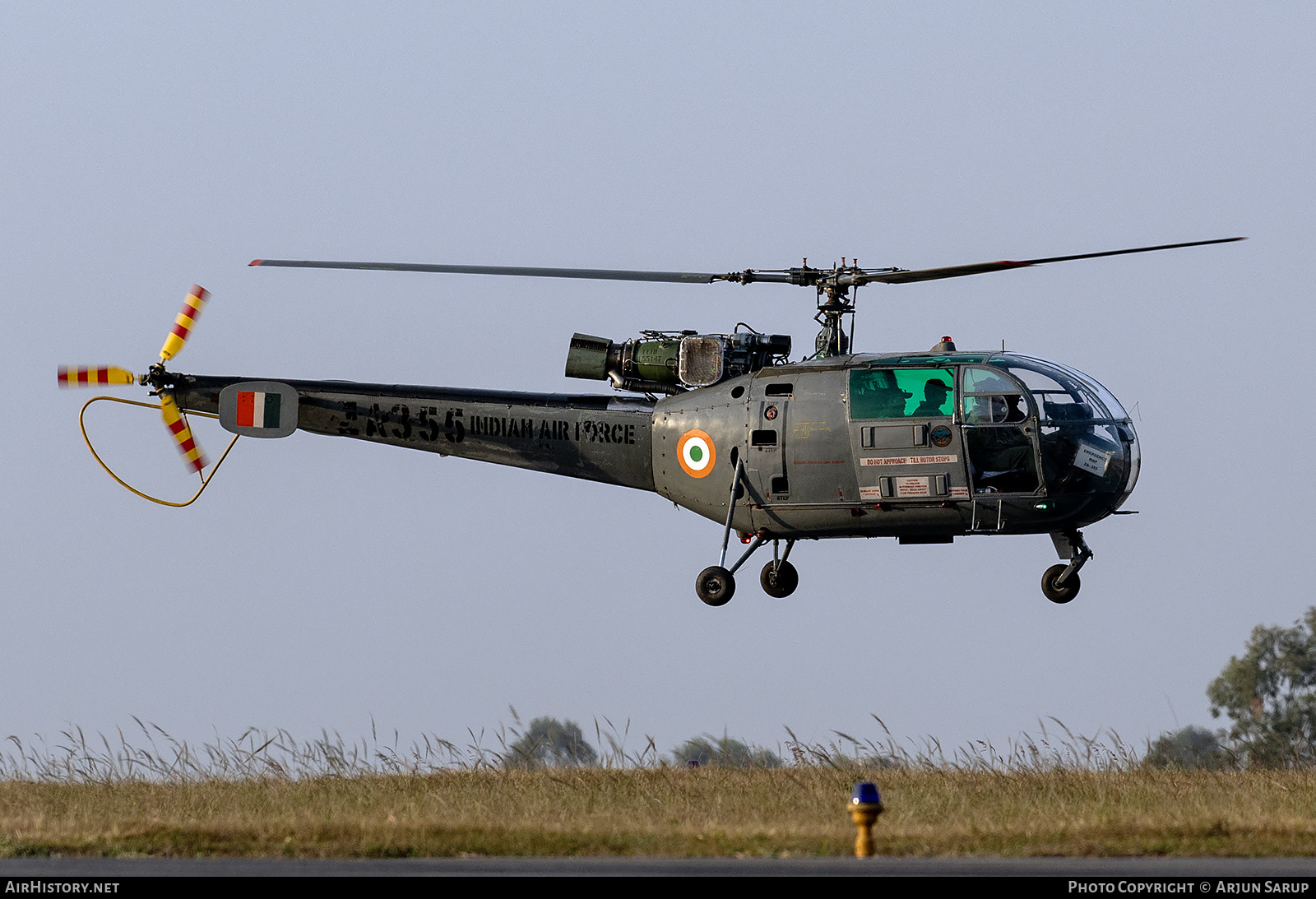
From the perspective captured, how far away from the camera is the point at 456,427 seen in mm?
22141

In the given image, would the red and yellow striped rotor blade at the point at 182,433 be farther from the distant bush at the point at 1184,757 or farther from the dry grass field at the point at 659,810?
the distant bush at the point at 1184,757

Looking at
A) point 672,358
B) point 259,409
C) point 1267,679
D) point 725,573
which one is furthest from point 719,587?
point 1267,679

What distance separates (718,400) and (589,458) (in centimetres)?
213

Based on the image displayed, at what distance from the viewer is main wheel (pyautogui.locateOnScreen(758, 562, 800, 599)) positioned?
21.1 m

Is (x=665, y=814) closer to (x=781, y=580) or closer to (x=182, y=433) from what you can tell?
(x=781, y=580)

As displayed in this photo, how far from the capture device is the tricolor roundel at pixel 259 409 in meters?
22.4

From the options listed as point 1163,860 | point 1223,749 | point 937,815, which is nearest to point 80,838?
point 937,815

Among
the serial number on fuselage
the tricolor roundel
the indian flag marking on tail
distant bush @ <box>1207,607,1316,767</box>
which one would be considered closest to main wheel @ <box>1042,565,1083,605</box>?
the serial number on fuselage

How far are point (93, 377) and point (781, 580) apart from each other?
379 inches

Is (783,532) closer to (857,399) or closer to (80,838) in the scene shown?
(857,399)

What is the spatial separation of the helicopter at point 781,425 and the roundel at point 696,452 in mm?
→ 23

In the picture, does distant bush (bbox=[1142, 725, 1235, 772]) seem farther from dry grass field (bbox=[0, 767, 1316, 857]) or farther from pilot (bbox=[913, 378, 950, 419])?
pilot (bbox=[913, 378, 950, 419])

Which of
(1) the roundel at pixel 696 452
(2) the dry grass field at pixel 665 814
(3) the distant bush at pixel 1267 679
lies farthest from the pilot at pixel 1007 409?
(3) the distant bush at pixel 1267 679

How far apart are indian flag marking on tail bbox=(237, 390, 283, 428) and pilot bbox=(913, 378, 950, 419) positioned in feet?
28.5
